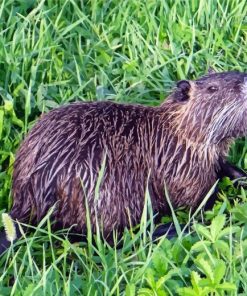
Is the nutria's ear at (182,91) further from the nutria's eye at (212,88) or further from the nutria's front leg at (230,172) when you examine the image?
the nutria's front leg at (230,172)

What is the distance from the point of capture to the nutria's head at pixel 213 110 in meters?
3.27

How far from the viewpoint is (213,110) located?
328 cm

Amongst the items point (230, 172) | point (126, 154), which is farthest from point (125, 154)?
point (230, 172)

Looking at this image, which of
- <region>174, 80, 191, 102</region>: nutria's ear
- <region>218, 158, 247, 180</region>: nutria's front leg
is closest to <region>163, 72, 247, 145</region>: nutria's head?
<region>174, 80, 191, 102</region>: nutria's ear

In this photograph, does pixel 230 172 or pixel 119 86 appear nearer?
pixel 230 172

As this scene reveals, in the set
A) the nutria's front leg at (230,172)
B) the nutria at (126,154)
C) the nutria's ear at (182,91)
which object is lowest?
the nutria's front leg at (230,172)

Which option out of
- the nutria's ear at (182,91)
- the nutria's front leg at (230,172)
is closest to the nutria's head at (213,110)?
the nutria's ear at (182,91)

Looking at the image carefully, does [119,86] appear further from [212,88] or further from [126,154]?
[126,154]

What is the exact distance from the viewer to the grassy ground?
8.75 ft

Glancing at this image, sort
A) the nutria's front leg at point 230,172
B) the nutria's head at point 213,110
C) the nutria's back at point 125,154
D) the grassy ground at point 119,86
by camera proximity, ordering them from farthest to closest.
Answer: the nutria's front leg at point 230,172 < the nutria's head at point 213,110 < the nutria's back at point 125,154 < the grassy ground at point 119,86

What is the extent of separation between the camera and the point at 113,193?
306cm

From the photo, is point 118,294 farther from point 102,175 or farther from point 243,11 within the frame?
point 243,11

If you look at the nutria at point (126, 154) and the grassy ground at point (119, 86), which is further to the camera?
the nutria at point (126, 154)

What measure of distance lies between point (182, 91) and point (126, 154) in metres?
0.37
